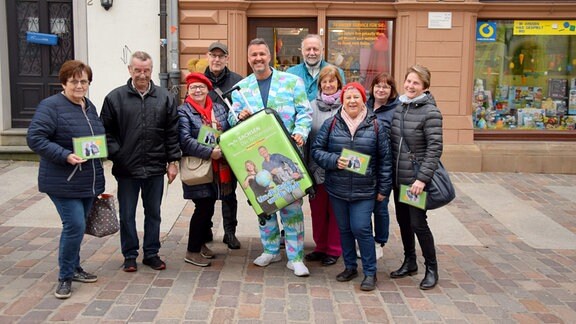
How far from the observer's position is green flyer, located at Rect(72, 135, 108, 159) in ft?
14.7

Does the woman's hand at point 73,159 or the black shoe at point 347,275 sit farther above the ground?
the woman's hand at point 73,159

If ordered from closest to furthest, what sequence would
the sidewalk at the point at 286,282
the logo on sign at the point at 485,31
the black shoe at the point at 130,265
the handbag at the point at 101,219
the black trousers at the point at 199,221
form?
the sidewalk at the point at 286,282, the handbag at the point at 101,219, the black shoe at the point at 130,265, the black trousers at the point at 199,221, the logo on sign at the point at 485,31

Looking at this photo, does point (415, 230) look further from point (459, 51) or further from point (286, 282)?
point (459, 51)

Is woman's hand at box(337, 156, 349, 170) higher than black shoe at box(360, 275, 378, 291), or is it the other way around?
woman's hand at box(337, 156, 349, 170)

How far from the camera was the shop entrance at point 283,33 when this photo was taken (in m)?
9.91

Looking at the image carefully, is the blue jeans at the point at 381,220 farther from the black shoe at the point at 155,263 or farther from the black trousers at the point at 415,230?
the black shoe at the point at 155,263

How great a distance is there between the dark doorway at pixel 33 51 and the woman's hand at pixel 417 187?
710 centimetres

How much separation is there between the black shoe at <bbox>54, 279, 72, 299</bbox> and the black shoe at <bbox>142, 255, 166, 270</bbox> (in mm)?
747

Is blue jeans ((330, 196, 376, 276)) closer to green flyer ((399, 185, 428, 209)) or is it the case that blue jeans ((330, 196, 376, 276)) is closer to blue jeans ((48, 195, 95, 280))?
green flyer ((399, 185, 428, 209))

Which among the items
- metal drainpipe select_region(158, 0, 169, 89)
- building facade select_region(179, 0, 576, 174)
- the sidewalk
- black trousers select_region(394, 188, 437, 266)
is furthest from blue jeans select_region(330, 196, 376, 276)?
metal drainpipe select_region(158, 0, 169, 89)

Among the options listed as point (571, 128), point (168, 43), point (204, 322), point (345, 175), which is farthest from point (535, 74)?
point (204, 322)

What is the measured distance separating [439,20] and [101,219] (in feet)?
20.8

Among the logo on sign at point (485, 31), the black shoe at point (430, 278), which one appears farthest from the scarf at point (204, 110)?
the logo on sign at point (485, 31)

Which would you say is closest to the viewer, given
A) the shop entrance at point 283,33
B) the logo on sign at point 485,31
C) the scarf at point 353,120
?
the scarf at point 353,120
